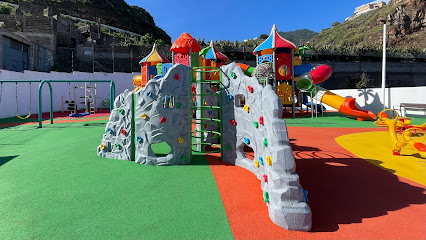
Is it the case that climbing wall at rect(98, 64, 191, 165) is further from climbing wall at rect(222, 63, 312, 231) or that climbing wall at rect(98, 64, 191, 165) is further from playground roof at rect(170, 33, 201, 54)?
playground roof at rect(170, 33, 201, 54)

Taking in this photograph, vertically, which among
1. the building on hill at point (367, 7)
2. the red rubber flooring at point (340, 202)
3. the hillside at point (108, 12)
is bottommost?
the red rubber flooring at point (340, 202)

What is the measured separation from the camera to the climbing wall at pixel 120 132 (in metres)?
5.92

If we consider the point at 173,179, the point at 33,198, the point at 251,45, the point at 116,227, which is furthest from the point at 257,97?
the point at 251,45

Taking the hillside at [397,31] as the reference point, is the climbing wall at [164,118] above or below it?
below

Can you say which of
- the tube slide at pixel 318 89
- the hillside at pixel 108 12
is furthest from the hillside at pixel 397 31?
the hillside at pixel 108 12

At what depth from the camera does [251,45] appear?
1332 inches

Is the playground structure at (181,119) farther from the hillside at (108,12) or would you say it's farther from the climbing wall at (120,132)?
the hillside at (108,12)

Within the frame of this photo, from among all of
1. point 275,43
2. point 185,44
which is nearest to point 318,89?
point 275,43

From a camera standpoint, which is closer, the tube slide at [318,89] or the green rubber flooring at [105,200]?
the green rubber flooring at [105,200]

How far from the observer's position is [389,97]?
16.4 meters

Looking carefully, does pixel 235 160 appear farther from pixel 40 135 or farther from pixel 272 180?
pixel 40 135

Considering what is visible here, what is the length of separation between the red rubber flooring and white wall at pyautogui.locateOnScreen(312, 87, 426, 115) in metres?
13.4

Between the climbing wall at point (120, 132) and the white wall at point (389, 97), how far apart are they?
17.1 m

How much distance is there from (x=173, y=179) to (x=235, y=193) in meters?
1.27
